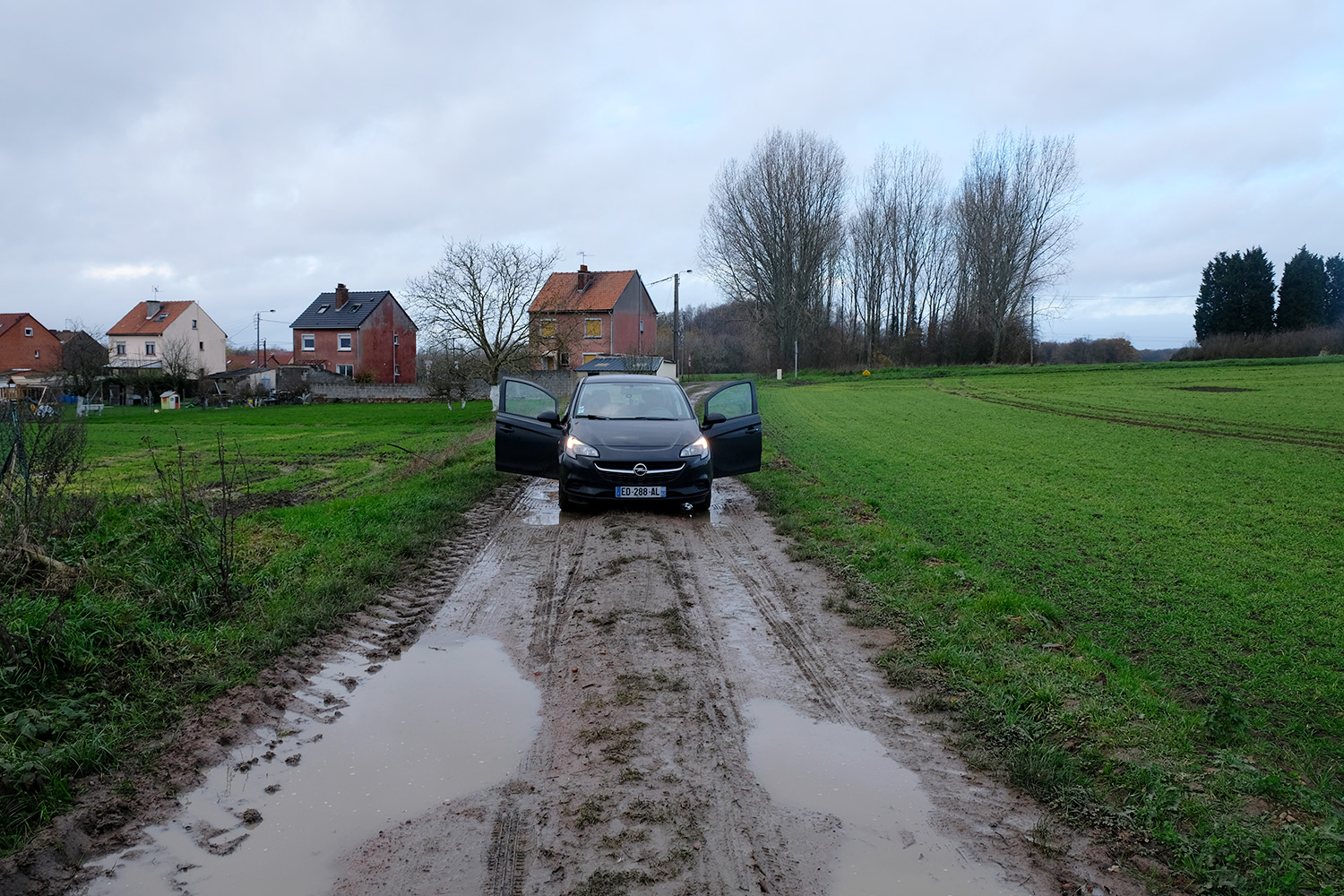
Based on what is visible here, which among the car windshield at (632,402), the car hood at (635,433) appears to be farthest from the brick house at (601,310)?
the car hood at (635,433)

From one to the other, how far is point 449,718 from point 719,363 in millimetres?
70849

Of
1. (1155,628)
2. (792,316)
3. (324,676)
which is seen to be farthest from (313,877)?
(792,316)

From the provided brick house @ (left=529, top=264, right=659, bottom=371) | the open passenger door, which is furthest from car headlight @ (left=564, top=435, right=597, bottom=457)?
brick house @ (left=529, top=264, right=659, bottom=371)

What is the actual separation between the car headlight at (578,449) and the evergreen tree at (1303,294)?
2908 inches

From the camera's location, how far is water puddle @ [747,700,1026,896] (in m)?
3.11

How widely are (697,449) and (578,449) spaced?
141 centimetres

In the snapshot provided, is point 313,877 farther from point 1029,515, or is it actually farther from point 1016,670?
point 1029,515

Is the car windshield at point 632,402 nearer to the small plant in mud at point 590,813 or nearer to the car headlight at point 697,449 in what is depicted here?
the car headlight at point 697,449

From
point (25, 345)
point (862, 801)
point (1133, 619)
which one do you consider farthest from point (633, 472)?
point (25, 345)

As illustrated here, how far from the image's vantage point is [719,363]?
74.6 m

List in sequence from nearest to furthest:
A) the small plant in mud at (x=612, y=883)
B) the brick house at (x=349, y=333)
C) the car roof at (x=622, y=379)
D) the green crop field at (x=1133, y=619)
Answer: the small plant in mud at (x=612, y=883) < the green crop field at (x=1133, y=619) < the car roof at (x=622, y=379) < the brick house at (x=349, y=333)

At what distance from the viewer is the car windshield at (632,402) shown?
10.8 meters

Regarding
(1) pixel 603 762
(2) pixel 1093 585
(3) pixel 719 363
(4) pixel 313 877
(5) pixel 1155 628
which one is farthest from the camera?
(3) pixel 719 363

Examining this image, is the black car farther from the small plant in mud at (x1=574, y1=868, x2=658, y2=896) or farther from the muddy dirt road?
the small plant in mud at (x1=574, y1=868, x2=658, y2=896)
